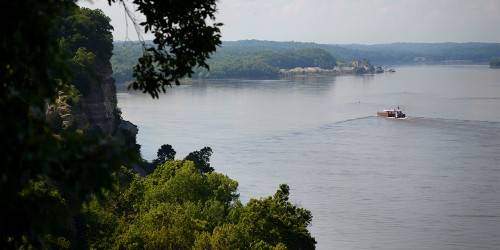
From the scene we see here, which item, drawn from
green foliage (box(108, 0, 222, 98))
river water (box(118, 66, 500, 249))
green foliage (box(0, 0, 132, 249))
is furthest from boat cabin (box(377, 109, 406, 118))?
green foliage (box(0, 0, 132, 249))

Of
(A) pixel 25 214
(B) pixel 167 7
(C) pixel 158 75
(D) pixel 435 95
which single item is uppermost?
(B) pixel 167 7

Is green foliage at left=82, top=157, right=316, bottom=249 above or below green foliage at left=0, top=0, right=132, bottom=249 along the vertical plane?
below

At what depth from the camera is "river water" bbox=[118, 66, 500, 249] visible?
43188mm

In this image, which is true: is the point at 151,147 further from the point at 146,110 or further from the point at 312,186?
the point at 146,110

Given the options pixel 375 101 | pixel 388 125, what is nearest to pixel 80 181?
pixel 388 125

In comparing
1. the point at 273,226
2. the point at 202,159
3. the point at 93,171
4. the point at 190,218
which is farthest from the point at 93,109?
the point at 93,171

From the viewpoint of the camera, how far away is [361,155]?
65250 mm

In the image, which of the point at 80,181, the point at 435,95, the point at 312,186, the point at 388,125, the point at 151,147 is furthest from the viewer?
the point at 435,95

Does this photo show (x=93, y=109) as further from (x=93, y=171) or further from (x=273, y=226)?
(x=93, y=171)

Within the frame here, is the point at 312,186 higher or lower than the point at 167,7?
lower

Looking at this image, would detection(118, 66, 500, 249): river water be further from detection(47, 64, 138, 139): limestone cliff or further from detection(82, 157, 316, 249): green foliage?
detection(47, 64, 138, 139): limestone cliff

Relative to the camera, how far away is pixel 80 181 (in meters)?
7.22

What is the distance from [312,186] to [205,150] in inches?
301

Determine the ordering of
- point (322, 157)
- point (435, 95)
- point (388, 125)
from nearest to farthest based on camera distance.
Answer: point (322, 157), point (388, 125), point (435, 95)
